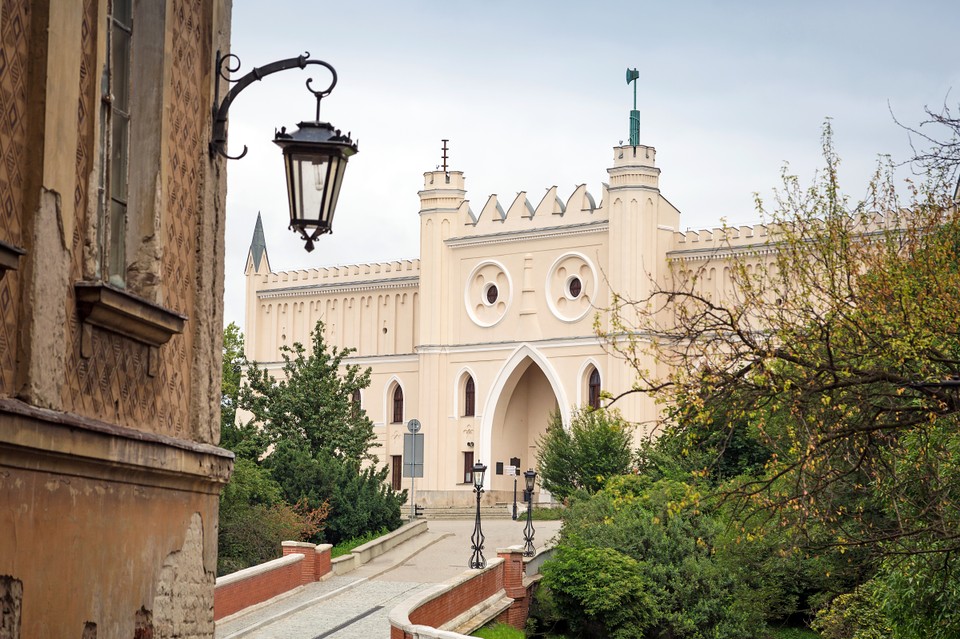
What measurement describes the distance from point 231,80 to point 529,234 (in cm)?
4357

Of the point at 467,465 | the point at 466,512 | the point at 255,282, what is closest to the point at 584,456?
the point at 466,512

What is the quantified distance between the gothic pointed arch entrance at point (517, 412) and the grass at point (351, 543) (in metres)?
15.0

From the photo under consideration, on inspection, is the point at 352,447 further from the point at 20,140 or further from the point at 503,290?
the point at 20,140

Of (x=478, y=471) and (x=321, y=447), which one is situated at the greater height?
(x=321, y=447)

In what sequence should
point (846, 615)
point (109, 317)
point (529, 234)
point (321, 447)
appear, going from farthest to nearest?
point (529, 234), point (321, 447), point (846, 615), point (109, 317)

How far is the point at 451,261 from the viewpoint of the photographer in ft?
176

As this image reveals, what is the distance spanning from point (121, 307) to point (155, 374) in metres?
0.80

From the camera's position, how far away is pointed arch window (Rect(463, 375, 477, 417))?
52.7 m

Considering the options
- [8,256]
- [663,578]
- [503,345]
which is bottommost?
[663,578]

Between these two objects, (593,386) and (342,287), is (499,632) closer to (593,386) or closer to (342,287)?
(593,386)

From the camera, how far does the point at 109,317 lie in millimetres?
6461

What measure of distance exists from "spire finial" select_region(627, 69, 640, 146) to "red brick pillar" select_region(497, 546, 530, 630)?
73.6ft

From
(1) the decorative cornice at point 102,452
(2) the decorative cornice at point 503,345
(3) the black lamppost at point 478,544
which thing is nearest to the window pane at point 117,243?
(1) the decorative cornice at point 102,452

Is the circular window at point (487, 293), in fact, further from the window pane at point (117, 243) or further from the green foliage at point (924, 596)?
the window pane at point (117, 243)
